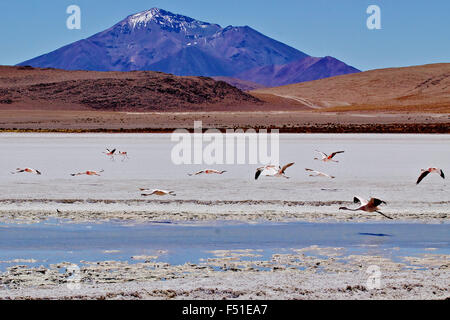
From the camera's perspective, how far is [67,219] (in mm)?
11086

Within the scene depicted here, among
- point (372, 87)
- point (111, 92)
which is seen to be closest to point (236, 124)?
point (111, 92)

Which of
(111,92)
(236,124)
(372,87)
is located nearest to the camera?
(236,124)

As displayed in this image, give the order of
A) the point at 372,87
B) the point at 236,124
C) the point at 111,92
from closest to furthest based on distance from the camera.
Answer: the point at 236,124
the point at 111,92
the point at 372,87

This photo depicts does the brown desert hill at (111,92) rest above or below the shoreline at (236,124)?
above

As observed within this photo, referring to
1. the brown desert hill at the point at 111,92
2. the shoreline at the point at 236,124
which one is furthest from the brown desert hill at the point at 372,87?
the shoreline at the point at 236,124

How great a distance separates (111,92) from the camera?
10638 cm

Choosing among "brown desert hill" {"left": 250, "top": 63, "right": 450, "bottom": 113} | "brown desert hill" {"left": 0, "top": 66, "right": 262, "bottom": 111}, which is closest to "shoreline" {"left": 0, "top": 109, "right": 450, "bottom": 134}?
"brown desert hill" {"left": 0, "top": 66, "right": 262, "bottom": 111}

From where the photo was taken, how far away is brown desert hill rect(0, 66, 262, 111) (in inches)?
3932

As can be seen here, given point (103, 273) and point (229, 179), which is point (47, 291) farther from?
point (229, 179)

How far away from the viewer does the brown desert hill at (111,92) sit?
328 ft

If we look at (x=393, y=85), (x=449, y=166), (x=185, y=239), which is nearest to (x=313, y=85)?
(x=393, y=85)

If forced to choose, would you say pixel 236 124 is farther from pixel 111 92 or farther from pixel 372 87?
pixel 372 87

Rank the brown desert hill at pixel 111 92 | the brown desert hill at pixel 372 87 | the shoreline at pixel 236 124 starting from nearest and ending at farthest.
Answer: the shoreline at pixel 236 124, the brown desert hill at pixel 111 92, the brown desert hill at pixel 372 87

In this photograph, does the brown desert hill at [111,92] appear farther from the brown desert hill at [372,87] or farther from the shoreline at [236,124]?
the shoreline at [236,124]
